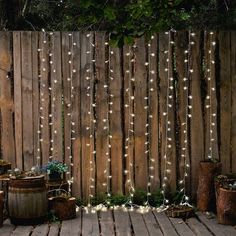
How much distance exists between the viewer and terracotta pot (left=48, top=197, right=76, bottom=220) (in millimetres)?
5492

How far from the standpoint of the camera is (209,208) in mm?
5871

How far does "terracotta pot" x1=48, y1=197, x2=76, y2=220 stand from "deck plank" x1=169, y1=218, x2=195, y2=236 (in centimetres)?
106

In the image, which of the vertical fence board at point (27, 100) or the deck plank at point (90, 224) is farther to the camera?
the vertical fence board at point (27, 100)

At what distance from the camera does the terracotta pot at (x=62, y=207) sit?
18.0ft

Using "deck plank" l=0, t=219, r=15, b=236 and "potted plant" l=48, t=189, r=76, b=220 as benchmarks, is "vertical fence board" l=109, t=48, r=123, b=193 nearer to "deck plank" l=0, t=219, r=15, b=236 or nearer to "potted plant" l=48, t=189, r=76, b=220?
"potted plant" l=48, t=189, r=76, b=220

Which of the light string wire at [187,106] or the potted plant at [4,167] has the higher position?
the light string wire at [187,106]

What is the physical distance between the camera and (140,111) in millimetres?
6223

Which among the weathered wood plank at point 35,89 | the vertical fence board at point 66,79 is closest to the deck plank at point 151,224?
the vertical fence board at point 66,79

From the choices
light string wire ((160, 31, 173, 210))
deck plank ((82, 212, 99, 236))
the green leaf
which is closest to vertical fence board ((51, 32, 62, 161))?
deck plank ((82, 212, 99, 236))

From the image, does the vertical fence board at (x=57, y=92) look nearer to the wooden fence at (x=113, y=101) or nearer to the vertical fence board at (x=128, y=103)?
the wooden fence at (x=113, y=101)

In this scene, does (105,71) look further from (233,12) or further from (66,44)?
(233,12)

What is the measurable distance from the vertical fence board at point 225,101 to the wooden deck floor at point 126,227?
36.3 inches

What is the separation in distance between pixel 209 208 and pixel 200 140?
84 centimetres

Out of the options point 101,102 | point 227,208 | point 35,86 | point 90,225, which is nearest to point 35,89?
point 35,86
